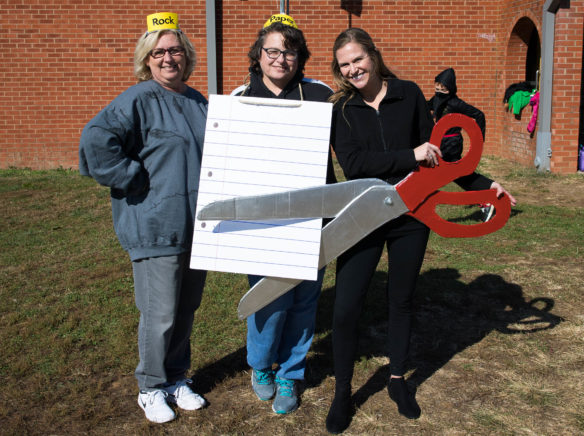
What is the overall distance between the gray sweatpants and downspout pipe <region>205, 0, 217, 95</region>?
7760 mm

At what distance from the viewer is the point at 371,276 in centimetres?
290

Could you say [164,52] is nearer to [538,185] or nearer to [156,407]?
[156,407]

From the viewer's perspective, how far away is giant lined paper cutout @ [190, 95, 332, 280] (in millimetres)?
2551

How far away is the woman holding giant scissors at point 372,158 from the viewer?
266 cm

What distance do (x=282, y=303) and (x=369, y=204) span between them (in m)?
0.72

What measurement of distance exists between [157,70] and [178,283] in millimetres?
1002

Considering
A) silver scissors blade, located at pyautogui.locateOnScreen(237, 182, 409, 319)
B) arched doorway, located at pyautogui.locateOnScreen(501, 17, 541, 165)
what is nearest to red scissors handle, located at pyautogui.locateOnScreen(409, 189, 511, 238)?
silver scissors blade, located at pyautogui.locateOnScreen(237, 182, 409, 319)

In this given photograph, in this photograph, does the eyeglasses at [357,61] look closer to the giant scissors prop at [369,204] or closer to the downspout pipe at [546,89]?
the giant scissors prop at [369,204]

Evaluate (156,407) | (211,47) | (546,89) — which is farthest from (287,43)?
(211,47)

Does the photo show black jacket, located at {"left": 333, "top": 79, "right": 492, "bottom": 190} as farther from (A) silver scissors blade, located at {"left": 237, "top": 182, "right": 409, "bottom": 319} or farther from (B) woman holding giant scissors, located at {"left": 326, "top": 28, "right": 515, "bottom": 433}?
(A) silver scissors blade, located at {"left": 237, "top": 182, "right": 409, "bottom": 319}

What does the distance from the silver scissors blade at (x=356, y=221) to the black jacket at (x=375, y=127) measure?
11 cm

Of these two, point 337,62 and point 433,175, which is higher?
point 337,62

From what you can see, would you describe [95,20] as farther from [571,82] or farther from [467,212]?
[571,82]

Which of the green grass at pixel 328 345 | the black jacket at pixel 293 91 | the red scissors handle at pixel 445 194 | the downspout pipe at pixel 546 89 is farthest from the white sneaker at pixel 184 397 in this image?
the downspout pipe at pixel 546 89
